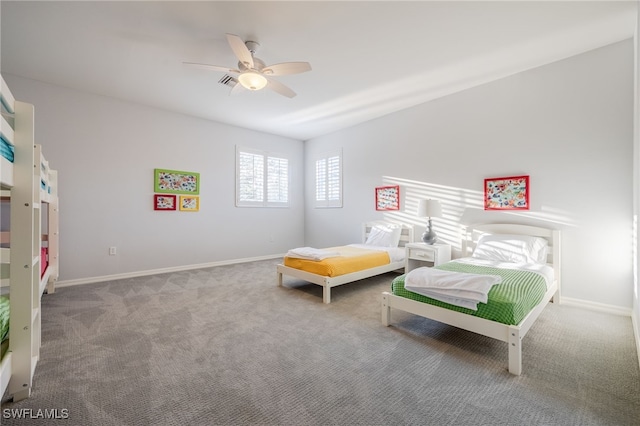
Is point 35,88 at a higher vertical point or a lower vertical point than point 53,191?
higher

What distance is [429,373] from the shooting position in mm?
1835

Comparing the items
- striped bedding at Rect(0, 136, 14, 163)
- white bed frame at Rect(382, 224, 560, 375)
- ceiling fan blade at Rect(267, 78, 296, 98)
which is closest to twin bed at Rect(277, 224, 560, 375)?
white bed frame at Rect(382, 224, 560, 375)

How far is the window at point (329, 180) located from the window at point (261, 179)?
767mm

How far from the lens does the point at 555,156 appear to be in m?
3.22

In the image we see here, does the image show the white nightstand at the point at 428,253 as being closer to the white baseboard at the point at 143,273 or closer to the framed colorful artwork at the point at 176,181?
the white baseboard at the point at 143,273

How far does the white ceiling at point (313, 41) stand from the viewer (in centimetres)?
237

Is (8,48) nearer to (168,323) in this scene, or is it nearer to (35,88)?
(35,88)

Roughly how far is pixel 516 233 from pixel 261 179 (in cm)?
465

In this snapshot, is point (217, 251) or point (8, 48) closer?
point (8, 48)

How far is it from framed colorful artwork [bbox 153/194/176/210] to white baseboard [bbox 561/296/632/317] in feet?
19.0

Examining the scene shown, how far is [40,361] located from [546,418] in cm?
321

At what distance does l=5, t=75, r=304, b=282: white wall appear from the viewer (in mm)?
3861

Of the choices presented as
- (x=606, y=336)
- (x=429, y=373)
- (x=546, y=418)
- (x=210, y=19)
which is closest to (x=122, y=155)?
(x=210, y=19)

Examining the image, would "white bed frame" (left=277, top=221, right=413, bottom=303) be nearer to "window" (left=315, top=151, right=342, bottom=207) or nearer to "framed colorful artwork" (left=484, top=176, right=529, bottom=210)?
"framed colorful artwork" (left=484, top=176, right=529, bottom=210)
